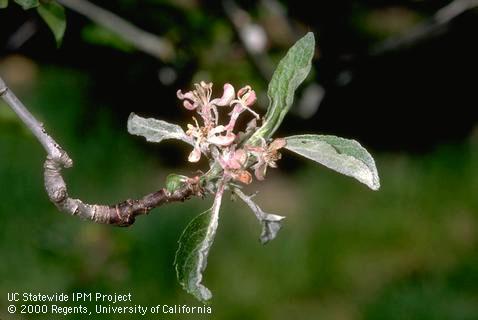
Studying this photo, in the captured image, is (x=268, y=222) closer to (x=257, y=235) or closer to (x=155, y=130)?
(x=155, y=130)

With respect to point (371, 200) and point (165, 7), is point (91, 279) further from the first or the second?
point (371, 200)

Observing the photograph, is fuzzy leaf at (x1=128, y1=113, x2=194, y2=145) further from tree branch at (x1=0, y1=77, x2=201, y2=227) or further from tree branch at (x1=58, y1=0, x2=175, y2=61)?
tree branch at (x1=58, y1=0, x2=175, y2=61)

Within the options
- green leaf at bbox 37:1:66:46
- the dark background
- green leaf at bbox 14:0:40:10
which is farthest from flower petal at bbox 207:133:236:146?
the dark background

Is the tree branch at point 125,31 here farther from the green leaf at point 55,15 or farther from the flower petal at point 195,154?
the flower petal at point 195,154

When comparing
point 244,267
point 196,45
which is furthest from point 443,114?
point 196,45

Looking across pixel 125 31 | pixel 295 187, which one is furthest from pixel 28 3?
pixel 295 187
